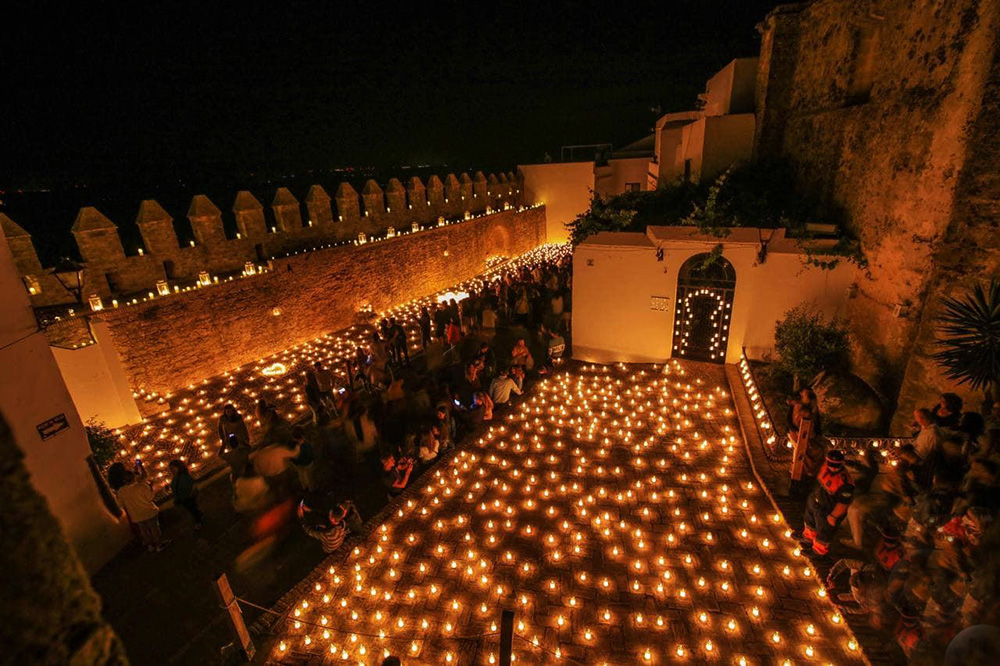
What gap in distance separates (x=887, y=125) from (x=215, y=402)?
593 inches

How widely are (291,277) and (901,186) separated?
14212mm

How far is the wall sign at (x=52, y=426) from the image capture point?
5.45m

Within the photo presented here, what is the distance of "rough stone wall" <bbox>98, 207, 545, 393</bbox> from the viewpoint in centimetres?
1016

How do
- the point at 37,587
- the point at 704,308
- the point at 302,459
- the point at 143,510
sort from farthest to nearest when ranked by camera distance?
the point at 704,308
the point at 302,459
the point at 143,510
the point at 37,587

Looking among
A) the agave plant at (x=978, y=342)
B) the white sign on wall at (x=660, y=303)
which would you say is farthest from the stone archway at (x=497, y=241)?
the agave plant at (x=978, y=342)

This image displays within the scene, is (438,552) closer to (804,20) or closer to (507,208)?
(804,20)

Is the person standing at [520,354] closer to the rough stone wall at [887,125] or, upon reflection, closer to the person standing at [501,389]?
the person standing at [501,389]

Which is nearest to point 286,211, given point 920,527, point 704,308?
point 704,308

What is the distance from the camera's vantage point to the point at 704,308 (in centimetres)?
1032

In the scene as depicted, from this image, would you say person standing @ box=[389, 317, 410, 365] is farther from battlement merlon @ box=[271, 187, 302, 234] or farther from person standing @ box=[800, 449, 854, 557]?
person standing @ box=[800, 449, 854, 557]

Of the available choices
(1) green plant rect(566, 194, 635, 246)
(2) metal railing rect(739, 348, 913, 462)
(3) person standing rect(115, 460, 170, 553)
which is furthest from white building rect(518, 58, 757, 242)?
(3) person standing rect(115, 460, 170, 553)

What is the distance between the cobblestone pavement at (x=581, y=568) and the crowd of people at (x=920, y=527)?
1.76 feet

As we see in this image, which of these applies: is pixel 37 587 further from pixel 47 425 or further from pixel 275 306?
pixel 275 306

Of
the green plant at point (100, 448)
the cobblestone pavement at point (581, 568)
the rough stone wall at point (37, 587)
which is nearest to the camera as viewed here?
the rough stone wall at point (37, 587)
